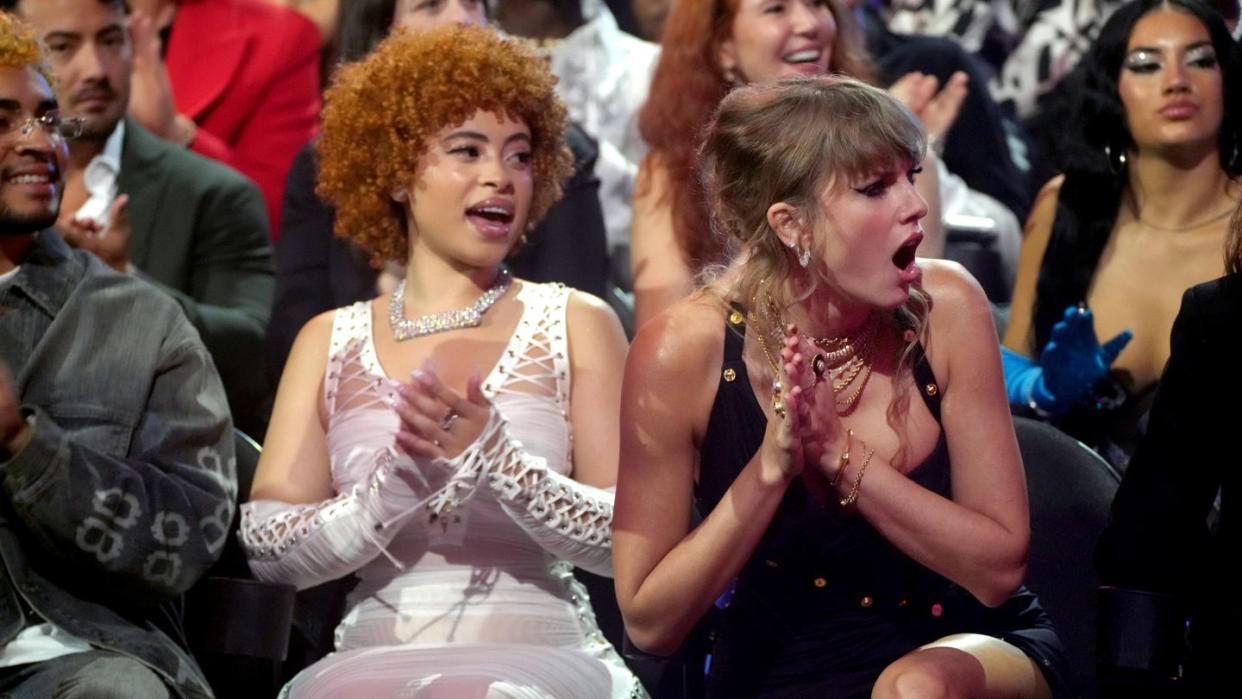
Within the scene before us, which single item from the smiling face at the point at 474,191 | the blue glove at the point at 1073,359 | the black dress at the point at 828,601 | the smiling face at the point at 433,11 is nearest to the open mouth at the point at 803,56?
the smiling face at the point at 433,11

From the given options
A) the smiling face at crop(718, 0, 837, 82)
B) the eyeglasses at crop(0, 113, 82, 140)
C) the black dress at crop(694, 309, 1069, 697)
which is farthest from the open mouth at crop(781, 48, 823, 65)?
the eyeglasses at crop(0, 113, 82, 140)

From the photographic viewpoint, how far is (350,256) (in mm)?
4129

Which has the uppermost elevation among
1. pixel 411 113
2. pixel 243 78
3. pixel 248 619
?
pixel 411 113

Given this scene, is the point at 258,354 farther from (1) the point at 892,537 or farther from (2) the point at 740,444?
(1) the point at 892,537

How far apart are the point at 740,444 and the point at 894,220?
1.34 ft

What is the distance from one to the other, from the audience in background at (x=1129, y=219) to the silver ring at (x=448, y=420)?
55.8 inches

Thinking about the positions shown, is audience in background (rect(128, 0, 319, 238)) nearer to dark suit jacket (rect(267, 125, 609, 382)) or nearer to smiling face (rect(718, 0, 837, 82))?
dark suit jacket (rect(267, 125, 609, 382))

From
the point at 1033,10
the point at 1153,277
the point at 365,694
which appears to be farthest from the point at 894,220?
the point at 1033,10

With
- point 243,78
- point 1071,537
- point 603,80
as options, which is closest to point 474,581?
point 1071,537

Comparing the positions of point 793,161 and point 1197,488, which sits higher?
point 793,161

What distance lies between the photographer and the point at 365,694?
2.78 meters

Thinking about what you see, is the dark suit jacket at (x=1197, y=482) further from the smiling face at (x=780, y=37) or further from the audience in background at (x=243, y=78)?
the audience in background at (x=243, y=78)

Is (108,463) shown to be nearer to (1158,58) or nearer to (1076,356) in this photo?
(1076,356)

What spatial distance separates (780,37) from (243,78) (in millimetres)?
1934
